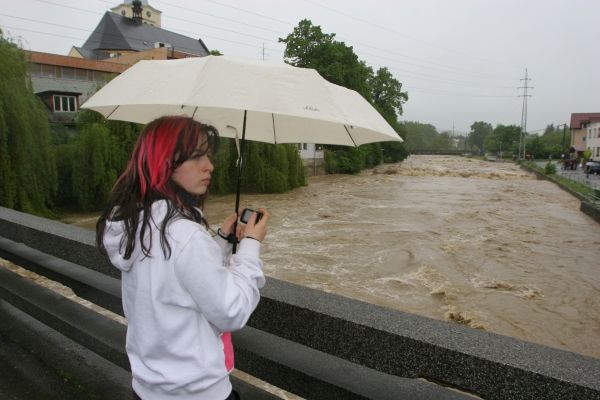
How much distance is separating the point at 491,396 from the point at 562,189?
35.4 m

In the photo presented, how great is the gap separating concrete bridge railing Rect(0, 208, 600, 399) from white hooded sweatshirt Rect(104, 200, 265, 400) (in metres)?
0.42

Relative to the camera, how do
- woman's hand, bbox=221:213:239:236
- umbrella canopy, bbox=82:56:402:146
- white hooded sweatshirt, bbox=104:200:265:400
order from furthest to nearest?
umbrella canopy, bbox=82:56:402:146, woman's hand, bbox=221:213:239:236, white hooded sweatshirt, bbox=104:200:265:400

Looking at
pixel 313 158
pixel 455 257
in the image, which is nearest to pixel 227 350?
pixel 455 257

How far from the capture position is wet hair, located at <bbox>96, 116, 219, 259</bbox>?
1.34 meters

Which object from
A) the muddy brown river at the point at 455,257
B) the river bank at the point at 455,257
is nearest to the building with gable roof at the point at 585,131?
the muddy brown river at the point at 455,257

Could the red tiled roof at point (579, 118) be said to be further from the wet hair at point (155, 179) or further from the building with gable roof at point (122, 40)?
the wet hair at point (155, 179)

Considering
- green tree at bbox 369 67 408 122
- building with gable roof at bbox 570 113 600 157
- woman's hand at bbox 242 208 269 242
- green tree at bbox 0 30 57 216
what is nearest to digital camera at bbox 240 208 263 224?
woman's hand at bbox 242 208 269 242

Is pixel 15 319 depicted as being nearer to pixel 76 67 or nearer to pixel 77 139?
pixel 77 139

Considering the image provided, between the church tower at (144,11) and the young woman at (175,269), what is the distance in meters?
76.2

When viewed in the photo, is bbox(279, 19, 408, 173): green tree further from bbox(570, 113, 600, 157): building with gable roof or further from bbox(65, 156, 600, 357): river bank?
bbox(570, 113, 600, 157): building with gable roof

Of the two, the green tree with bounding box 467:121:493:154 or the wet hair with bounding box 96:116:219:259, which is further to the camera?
the green tree with bounding box 467:121:493:154

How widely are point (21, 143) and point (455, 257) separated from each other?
13.9 m

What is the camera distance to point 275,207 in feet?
77.3

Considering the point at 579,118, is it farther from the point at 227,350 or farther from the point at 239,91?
the point at 227,350
